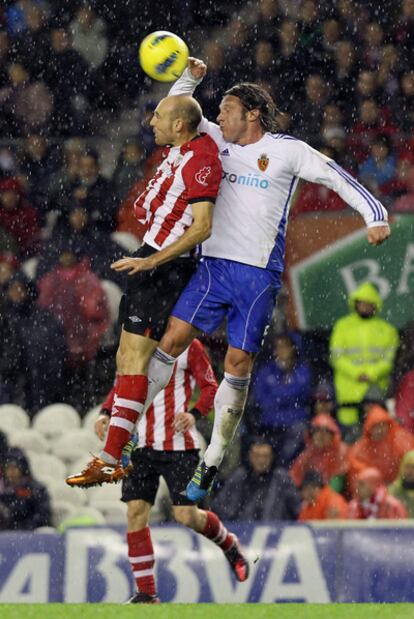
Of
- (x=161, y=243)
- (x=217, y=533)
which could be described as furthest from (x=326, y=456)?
(x=161, y=243)

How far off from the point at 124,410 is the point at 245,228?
121 cm

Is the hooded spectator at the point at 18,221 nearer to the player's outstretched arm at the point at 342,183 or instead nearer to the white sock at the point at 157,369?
the white sock at the point at 157,369

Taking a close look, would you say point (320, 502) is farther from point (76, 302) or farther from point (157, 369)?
point (157, 369)

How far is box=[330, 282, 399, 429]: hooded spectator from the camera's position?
13883mm

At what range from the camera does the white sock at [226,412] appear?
393 inches

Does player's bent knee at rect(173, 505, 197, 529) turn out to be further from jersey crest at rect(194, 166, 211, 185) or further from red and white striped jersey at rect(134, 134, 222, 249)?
jersey crest at rect(194, 166, 211, 185)

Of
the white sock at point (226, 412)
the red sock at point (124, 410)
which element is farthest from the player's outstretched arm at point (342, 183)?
the red sock at point (124, 410)

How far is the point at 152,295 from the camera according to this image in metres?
9.71

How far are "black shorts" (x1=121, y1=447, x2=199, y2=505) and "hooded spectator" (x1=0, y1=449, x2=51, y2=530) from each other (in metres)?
2.11

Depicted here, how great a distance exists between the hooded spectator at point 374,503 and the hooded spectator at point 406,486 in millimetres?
51

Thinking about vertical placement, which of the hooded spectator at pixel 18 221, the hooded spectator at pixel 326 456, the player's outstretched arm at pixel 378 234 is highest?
the hooded spectator at pixel 18 221

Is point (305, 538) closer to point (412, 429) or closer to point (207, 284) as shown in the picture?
point (412, 429)

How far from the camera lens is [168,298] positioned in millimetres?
9750

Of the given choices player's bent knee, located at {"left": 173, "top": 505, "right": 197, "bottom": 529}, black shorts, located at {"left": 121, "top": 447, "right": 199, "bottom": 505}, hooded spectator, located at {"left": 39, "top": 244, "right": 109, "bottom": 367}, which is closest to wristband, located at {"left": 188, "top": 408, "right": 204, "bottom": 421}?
black shorts, located at {"left": 121, "top": 447, "right": 199, "bottom": 505}
